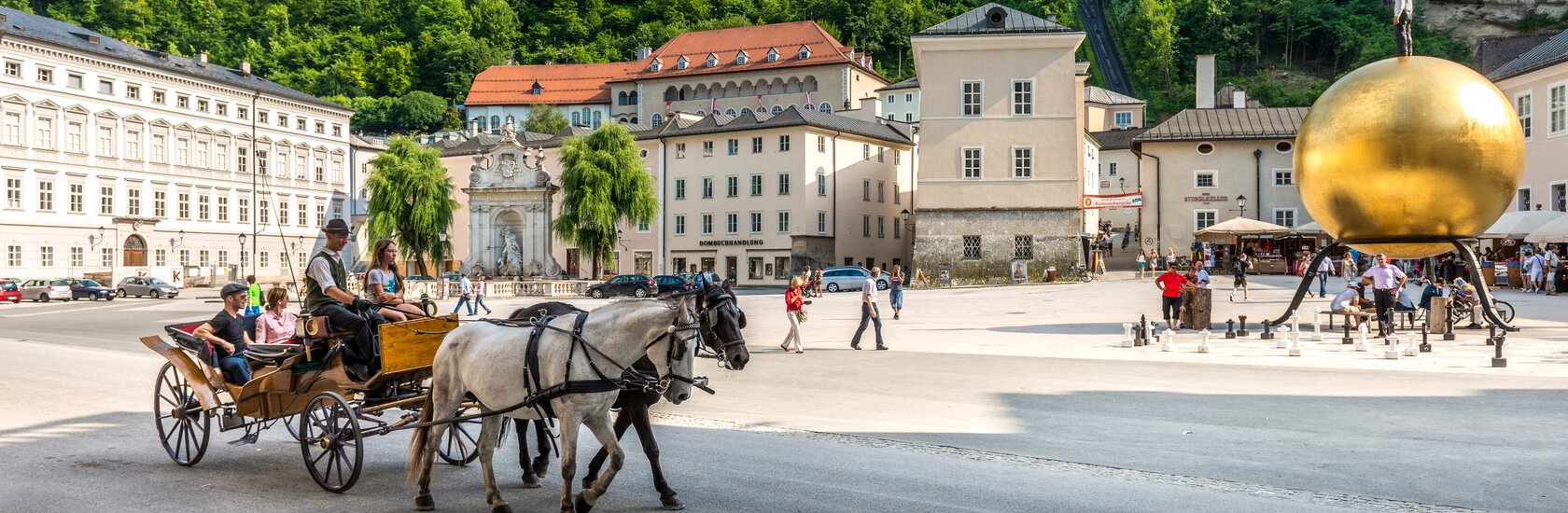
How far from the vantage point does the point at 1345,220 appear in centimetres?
368

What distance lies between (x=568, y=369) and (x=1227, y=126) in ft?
207

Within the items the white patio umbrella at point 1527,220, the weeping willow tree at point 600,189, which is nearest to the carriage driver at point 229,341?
the white patio umbrella at point 1527,220

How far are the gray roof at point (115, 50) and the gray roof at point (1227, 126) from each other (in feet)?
213

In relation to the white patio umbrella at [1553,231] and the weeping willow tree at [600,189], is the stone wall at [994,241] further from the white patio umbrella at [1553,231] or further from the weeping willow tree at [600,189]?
the white patio umbrella at [1553,231]

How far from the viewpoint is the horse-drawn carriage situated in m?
8.65

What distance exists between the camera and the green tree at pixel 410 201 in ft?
216

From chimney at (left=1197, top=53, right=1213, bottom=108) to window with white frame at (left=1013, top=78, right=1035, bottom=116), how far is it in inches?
1511

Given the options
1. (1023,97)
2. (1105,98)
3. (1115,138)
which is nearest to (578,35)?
(1105,98)

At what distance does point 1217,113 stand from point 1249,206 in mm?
6472

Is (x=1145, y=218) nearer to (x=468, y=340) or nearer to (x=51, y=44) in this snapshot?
(x=468, y=340)

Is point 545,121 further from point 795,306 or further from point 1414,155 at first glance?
point 1414,155

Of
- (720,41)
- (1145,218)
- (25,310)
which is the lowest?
(25,310)

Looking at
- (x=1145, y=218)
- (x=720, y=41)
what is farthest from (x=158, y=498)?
(x=720, y=41)

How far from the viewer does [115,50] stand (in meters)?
74.4
